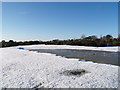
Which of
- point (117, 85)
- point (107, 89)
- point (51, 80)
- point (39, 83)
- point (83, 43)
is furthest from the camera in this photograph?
point (83, 43)

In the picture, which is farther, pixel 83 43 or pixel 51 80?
pixel 83 43

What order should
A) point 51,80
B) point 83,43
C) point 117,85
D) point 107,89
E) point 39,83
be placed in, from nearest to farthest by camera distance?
point 107,89 → point 117,85 → point 39,83 → point 51,80 → point 83,43

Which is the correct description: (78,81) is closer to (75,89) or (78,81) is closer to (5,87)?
(75,89)

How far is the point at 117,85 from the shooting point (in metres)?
3.57

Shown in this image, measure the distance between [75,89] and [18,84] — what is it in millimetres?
2014

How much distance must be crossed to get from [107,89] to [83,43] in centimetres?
2177

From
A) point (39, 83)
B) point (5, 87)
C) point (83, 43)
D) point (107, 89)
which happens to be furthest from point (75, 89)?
point (83, 43)

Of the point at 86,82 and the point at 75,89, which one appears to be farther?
the point at 86,82

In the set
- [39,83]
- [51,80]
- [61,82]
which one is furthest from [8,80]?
[61,82]

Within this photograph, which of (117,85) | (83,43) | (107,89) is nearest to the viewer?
(107,89)

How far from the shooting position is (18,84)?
149 inches

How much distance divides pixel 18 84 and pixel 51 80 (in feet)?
3.90

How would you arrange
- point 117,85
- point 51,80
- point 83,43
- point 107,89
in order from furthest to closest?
point 83,43 < point 51,80 < point 117,85 < point 107,89

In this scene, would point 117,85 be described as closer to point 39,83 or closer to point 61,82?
point 61,82
